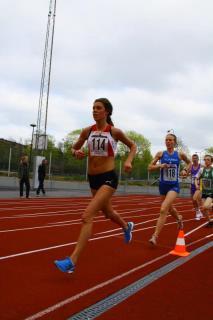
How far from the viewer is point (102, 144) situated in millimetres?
5387

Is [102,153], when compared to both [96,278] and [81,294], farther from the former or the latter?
[81,294]

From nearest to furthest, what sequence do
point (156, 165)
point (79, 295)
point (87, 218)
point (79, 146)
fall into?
point (79, 295) < point (87, 218) < point (79, 146) < point (156, 165)

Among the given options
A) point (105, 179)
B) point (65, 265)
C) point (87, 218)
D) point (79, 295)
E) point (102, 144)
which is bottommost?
point (79, 295)

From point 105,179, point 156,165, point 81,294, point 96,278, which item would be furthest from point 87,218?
point 156,165

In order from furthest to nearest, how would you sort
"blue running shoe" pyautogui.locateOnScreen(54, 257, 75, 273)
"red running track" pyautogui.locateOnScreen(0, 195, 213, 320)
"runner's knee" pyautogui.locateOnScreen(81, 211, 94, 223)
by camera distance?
"runner's knee" pyautogui.locateOnScreen(81, 211, 94, 223) → "blue running shoe" pyautogui.locateOnScreen(54, 257, 75, 273) → "red running track" pyautogui.locateOnScreen(0, 195, 213, 320)

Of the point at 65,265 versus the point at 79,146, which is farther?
the point at 79,146

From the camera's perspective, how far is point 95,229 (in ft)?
30.6

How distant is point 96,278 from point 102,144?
1.55m

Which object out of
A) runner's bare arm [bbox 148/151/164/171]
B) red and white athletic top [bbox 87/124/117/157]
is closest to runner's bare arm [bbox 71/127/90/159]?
red and white athletic top [bbox 87/124/117/157]

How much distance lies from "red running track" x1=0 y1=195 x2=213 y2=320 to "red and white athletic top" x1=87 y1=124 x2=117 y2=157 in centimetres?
139

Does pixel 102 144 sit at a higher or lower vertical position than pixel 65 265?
higher

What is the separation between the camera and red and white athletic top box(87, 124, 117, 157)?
539 centimetres

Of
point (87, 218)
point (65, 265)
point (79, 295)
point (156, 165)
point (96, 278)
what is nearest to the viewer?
point (79, 295)

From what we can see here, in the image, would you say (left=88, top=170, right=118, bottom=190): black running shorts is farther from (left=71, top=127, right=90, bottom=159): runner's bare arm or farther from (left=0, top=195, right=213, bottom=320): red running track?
(left=0, top=195, right=213, bottom=320): red running track
